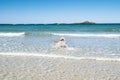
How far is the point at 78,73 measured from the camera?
772cm

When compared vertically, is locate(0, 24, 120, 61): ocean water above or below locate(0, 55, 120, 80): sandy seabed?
below

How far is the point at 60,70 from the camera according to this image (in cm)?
820

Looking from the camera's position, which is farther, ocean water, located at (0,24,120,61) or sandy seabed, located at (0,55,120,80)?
ocean water, located at (0,24,120,61)

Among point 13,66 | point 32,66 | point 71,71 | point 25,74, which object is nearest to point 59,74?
point 71,71

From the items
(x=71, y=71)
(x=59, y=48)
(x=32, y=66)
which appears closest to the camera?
(x=71, y=71)

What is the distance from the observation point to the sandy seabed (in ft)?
23.7

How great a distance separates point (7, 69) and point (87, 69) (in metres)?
2.96

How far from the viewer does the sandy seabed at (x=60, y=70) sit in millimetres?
7219

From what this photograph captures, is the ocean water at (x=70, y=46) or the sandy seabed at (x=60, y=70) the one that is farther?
the ocean water at (x=70, y=46)

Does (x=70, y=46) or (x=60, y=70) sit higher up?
(x=60, y=70)

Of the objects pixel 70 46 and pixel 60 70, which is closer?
pixel 60 70

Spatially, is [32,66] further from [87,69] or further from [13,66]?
[87,69]

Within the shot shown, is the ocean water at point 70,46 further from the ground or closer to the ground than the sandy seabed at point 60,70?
closer to the ground

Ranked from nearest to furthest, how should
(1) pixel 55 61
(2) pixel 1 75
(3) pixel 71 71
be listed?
(2) pixel 1 75, (3) pixel 71 71, (1) pixel 55 61
